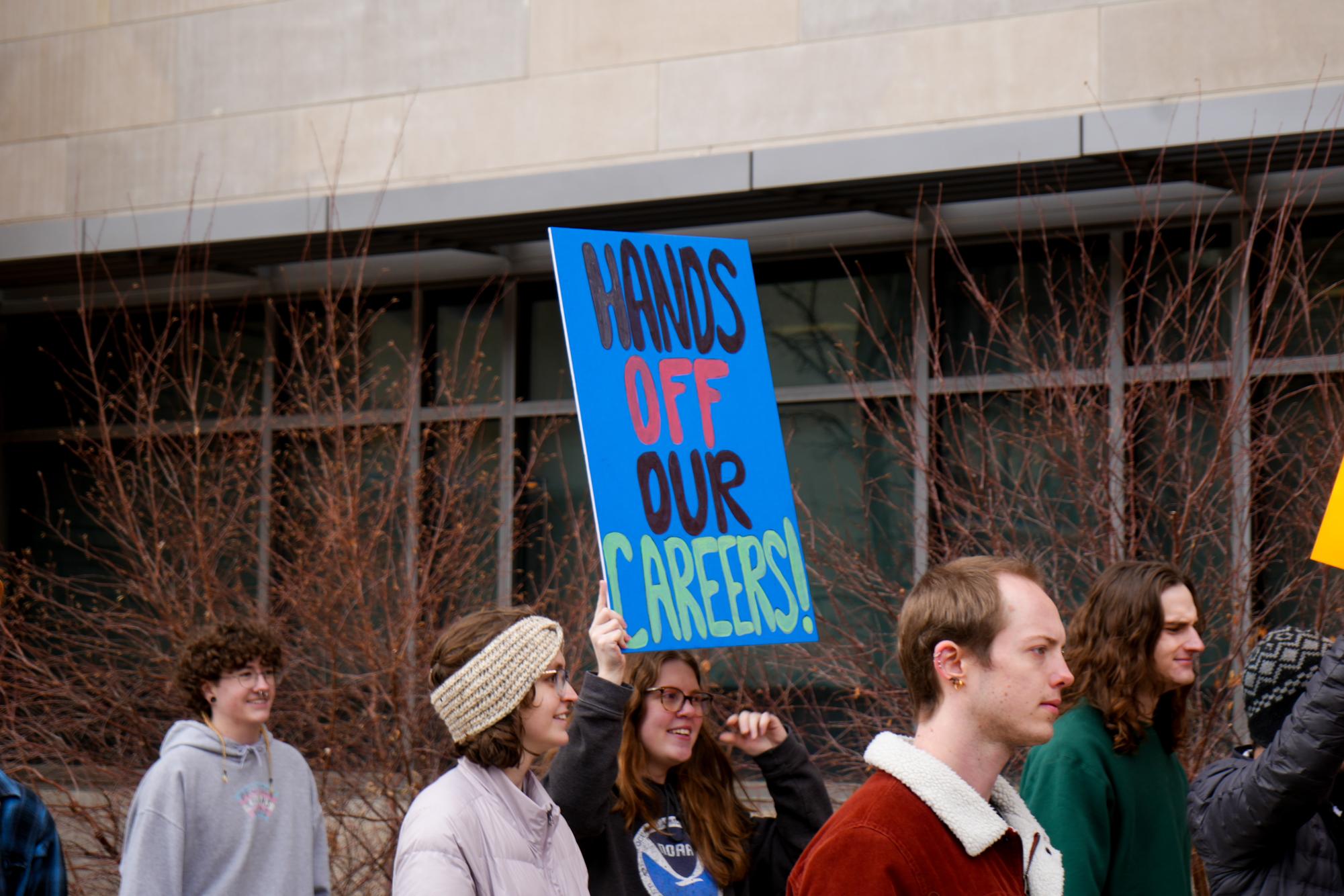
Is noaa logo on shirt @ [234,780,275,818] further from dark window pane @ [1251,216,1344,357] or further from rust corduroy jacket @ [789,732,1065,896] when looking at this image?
dark window pane @ [1251,216,1344,357]

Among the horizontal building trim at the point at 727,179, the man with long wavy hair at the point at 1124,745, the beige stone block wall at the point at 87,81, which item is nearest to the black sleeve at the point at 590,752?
the man with long wavy hair at the point at 1124,745

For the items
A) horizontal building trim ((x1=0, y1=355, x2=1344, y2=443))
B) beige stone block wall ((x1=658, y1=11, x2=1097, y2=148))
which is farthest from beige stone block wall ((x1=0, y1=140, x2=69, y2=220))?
beige stone block wall ((x1=658, y1=11, x2=1097, y2=148))

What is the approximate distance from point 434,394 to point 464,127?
5.59 feet

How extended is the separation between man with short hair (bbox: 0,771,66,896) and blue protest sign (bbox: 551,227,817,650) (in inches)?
65.5

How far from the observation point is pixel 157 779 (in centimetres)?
495

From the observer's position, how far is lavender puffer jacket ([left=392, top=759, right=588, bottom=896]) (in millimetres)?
3312

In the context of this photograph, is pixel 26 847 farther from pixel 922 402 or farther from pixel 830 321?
pixel 830 321

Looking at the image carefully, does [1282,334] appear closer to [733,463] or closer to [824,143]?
[824,143]

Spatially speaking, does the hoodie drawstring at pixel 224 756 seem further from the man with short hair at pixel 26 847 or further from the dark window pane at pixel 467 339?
the dark window pane at pixel 467 339

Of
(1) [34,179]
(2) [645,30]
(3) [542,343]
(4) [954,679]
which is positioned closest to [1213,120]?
(2) [645,30]

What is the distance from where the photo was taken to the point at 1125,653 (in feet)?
13.5

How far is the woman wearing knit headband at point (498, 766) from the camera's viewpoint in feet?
11.1

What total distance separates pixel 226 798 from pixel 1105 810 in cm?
276

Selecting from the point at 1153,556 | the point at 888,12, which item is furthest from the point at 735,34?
the point at 1153,556
